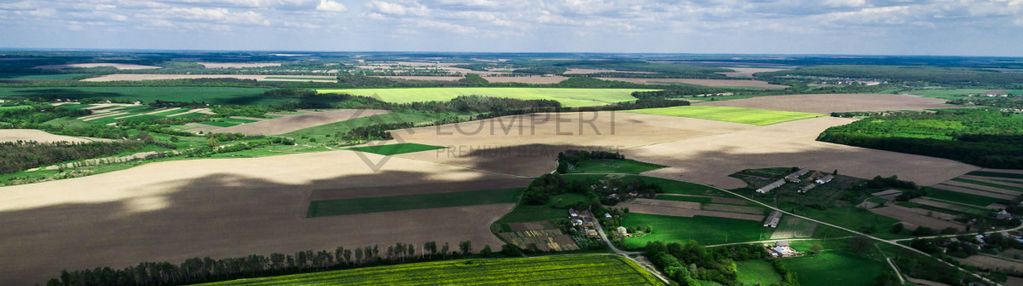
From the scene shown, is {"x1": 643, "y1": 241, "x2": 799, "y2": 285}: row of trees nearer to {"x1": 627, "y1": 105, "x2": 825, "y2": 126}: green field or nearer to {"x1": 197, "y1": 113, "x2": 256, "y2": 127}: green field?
{"x1": 627, "y1": 105, "x2": 825, "y2": 126}: green field

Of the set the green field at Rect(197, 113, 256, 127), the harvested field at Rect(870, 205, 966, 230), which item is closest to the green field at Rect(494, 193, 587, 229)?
the harvested field at Rect(870, 205, 966, 230)

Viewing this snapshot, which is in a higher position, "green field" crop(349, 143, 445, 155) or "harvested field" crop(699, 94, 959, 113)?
"harvested field" crop(699, 94, 959, 113)

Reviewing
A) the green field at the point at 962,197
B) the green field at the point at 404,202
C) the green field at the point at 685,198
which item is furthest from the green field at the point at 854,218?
the green field at the point at 404,202

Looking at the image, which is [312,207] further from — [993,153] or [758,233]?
[993,153]

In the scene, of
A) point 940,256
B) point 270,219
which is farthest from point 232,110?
point 940,256

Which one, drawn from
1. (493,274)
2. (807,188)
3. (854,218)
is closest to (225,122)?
(493,274)

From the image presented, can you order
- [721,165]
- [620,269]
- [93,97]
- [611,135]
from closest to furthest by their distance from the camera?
[620,269], [721,165], [611,135], [93,97]

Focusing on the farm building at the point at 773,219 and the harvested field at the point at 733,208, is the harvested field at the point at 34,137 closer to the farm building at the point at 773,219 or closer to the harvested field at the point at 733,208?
the harvested field at the point at 733,208
